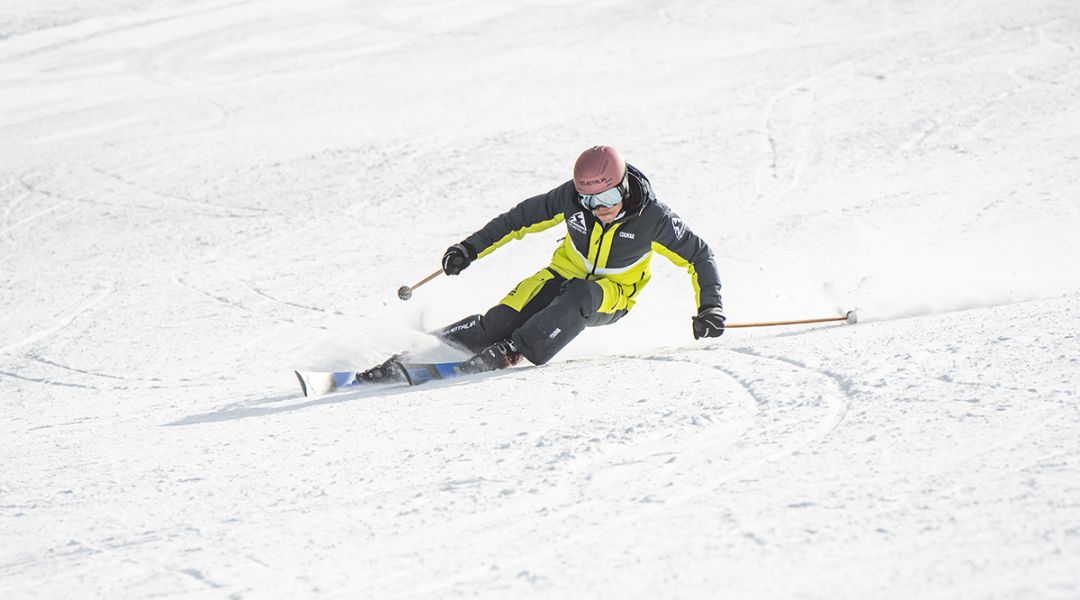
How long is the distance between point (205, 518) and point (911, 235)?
6.57 m

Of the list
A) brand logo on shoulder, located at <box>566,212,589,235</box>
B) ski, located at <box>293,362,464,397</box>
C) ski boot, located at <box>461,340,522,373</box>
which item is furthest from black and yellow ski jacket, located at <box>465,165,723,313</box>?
ski, located at <box>293,362,464,397</box>

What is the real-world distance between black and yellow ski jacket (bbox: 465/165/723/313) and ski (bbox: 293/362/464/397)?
0.85 metres

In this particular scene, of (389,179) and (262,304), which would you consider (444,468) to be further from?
(389,179)

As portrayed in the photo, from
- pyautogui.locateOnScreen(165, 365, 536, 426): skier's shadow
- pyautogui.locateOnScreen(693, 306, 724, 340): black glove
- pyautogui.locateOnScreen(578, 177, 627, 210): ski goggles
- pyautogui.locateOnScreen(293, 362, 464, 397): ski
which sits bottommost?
pyautogui.locateOnScreen(165, 365, 536, 426): skier's shadow

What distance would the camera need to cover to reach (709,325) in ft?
17.9

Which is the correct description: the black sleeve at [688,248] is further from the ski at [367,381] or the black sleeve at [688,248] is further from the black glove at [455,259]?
the ski at [367,381]

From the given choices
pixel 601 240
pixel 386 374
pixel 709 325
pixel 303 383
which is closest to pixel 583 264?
pixel 601 240

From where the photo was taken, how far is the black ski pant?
5.56 metres

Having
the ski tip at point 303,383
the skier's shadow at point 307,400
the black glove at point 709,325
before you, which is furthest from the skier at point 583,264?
the ski tip at point 303,383

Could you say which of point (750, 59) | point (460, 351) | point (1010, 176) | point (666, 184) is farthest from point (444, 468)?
point (750, 59)

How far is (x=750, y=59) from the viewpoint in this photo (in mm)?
13883

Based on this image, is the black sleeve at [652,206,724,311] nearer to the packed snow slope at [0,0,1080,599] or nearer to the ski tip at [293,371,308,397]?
the packed snow slope at [0,0,1080,599]

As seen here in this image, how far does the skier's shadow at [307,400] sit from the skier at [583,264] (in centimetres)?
23

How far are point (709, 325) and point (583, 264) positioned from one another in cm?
94
